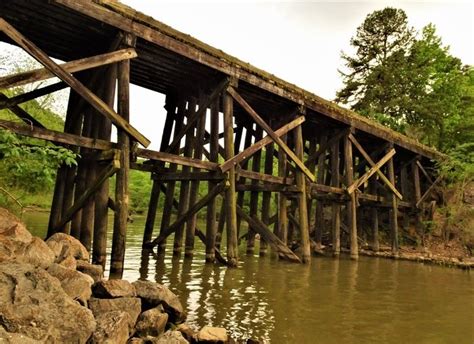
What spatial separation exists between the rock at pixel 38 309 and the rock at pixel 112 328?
3.1 inches

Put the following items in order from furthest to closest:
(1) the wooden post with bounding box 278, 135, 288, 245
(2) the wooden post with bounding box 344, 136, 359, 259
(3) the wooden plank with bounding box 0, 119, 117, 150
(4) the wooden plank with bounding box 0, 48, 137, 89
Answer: (2) the wooden post with bounding box 344, 136, 359, 259 < (1) the wooden post with bounding box 278, 135, 288, 245 < (3) the wooden plank with bounding box 0, 119, 117, 150 < (4) the wooden plank with bounding box 0, 48, 137, 89

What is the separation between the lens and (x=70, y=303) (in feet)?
9.99

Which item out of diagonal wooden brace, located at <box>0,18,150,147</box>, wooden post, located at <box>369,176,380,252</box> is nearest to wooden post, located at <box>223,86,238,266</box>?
diagonal wooden brace, located at <box>0,18,150,147</box>

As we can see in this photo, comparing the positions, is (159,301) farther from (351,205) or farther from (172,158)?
(351,205)

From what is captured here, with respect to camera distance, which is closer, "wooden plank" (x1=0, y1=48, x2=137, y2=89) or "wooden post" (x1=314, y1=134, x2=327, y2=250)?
"wooden plank" (x1=0, y1=48, x2=137, y2=89)

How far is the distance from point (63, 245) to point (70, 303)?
5.42ft

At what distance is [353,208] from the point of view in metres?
11.1

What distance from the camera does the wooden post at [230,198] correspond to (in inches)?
310

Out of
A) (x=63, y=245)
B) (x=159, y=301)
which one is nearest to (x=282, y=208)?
(x=159, y=301)

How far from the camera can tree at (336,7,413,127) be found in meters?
21.7

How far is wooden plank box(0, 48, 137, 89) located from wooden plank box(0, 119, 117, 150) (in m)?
0.49

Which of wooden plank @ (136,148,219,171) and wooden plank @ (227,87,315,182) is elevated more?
wooden plank @ (227,87,315,182)

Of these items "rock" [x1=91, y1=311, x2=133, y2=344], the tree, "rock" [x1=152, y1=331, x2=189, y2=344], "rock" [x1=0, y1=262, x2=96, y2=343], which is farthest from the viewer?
the tree

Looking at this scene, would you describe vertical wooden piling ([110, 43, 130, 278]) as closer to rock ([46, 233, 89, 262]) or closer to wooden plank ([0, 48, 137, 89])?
wooden plank ([0, 48, 137, 89])
